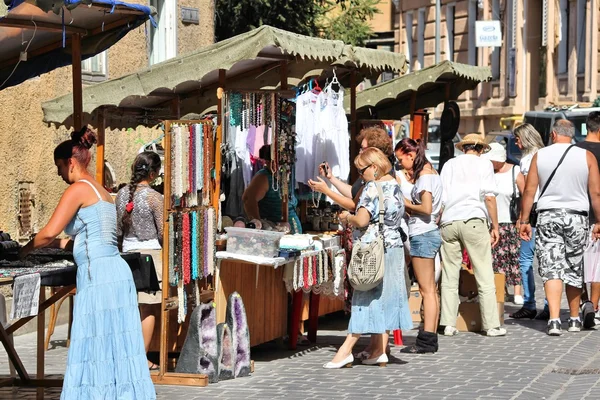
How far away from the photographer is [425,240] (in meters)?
11.1

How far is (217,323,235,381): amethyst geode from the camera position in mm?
9680

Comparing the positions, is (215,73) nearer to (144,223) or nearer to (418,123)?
(144,223)

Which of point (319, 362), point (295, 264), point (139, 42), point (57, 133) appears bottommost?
point (319, 362)

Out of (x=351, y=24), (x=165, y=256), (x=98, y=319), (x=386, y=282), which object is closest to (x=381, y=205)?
(x=386, y=282)

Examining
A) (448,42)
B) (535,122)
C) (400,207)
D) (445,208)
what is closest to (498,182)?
(445,208)

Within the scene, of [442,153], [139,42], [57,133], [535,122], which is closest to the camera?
[57,133]

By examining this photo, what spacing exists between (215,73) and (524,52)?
30.2 m

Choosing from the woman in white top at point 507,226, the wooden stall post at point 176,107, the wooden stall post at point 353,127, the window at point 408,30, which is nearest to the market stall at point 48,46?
the wooden stall post at point 176,107

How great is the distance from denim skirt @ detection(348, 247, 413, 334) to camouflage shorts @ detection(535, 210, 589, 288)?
238 cm

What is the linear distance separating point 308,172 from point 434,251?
1.82 metres

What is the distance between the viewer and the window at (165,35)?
17188mm

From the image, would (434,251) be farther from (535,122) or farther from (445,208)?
(535,122)

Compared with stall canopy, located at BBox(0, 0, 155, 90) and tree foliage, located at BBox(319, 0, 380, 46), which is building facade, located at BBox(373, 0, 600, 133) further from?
stall canopy, located at BBox(0, 0, 155, 90)

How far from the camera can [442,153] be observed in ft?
56.7
